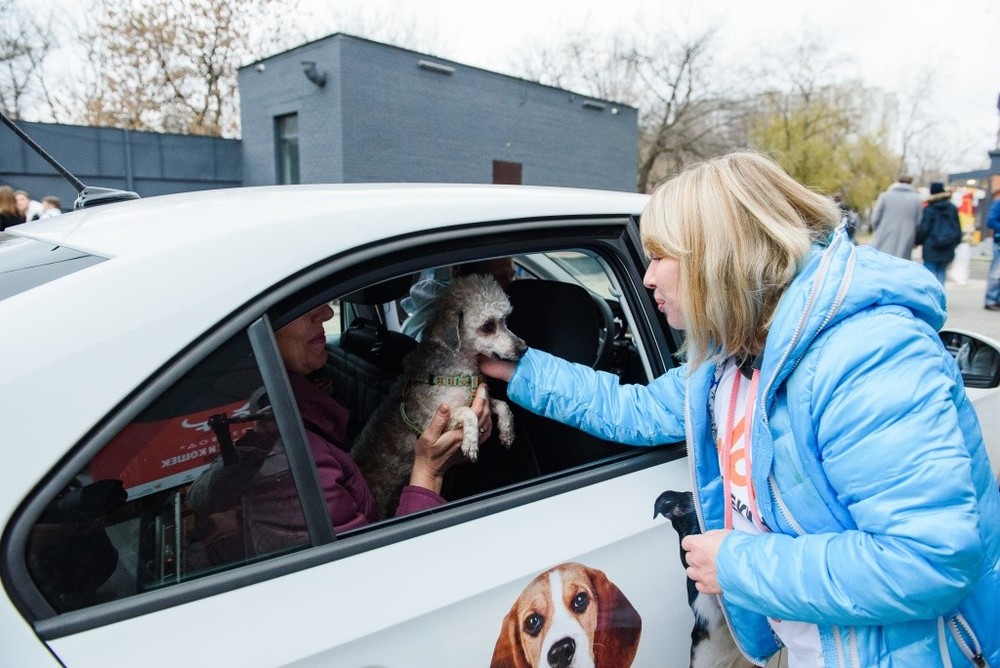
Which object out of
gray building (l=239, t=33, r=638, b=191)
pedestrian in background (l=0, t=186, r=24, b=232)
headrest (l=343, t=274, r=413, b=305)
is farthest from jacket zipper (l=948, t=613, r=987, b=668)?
gray building (l=239, t=33, r=638, b=191)

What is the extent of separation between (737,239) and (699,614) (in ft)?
3.08

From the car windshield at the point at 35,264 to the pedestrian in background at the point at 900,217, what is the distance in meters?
10.5

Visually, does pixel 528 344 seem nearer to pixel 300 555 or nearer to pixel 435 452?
pixel 435 452

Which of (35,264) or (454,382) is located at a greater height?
(35,264)

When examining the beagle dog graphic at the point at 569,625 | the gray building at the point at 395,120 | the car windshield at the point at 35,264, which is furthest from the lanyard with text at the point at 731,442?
the gray building at the point at 395,120

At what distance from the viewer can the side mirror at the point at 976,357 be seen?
226 cm

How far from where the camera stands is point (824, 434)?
109 centimetres

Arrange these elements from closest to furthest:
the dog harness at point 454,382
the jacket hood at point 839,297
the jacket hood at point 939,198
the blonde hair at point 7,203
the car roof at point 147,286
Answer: the car roof at point 147,286
the jacket hood at point 839,297
the dog harness at point 454,382
the blonde hair at point 7,203
the jacket hood at point 939,198

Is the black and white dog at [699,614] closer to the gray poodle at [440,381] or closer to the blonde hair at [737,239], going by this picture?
the blonde hair at [737,239]

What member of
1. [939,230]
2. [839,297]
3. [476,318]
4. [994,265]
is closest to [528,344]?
[476,318]

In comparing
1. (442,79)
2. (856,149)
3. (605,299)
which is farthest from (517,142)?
(856,149)

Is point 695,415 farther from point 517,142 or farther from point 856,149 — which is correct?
point 856,149

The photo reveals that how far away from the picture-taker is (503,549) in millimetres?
1267

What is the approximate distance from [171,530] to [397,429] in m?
1.17
